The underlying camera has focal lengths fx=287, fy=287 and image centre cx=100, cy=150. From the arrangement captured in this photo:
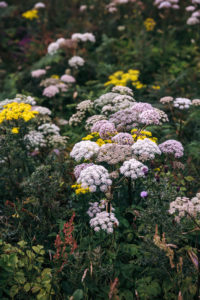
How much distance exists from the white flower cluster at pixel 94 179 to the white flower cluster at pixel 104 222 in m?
0.28

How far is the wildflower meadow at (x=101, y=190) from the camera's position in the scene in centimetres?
283

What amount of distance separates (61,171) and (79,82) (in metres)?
4.07

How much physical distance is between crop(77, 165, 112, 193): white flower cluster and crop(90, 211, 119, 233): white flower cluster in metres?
0.28

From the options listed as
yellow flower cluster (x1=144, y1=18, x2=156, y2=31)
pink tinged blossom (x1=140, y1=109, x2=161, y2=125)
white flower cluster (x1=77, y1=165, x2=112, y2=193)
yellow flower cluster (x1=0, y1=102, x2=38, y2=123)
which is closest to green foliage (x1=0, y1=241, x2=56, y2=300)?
white flower cluster (x1=77, y1=165, x2=112, y2=193)

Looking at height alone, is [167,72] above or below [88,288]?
above

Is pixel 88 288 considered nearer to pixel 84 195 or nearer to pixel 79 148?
pixel 84 195

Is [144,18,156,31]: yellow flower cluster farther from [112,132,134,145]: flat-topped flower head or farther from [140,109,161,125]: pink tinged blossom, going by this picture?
[112,132,134,145]: flat-topped flower head

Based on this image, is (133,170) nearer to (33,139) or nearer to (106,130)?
(106,130)

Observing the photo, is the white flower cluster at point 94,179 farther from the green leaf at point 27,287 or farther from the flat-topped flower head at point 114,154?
the green leaf at point 27,287

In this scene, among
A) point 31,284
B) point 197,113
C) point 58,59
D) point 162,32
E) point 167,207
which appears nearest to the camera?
point 31,284

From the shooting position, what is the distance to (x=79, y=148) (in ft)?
11.5

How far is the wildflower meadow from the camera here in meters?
2.83

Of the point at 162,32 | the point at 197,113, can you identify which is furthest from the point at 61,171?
the point at 162,32

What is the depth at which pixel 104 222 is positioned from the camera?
9.95 feet
